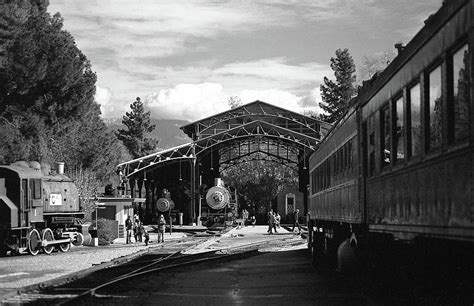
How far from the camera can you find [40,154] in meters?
41.6

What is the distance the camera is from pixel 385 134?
9.66 metres

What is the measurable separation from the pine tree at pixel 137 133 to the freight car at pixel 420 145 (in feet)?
318

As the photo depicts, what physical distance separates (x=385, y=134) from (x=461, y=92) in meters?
3.78

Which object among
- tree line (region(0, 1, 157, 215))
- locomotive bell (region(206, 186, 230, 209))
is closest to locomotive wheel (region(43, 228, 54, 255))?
tree line (region(0, 1, 157, 215))

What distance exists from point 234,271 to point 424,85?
553 inches

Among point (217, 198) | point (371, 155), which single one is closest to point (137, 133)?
point (217, 198)

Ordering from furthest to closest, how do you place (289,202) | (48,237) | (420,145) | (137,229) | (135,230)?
(289,202)
(135,230)
(137,229)
(48,237)
(420,145)

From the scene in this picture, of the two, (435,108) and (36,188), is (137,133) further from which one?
(435,108)

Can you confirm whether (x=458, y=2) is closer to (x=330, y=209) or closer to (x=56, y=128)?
(x=330, y=209)

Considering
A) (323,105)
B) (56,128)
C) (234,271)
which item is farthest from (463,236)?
(323,105)

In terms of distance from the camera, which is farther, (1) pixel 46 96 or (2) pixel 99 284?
(1) pixel 46 96

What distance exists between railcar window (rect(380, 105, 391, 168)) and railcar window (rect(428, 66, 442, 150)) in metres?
2.27

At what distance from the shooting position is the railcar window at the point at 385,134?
9.38 metres

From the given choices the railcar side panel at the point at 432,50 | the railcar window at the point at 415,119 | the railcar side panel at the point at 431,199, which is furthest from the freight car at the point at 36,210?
the railcar window at the point at 415,119
